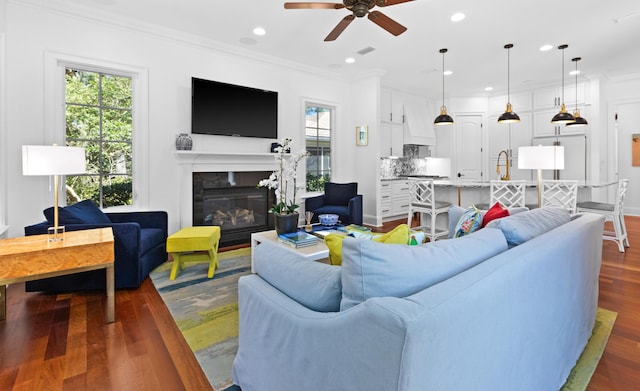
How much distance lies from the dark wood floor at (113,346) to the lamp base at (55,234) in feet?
1.92

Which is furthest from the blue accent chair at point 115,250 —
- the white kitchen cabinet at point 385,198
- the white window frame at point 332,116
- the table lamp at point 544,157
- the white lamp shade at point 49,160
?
the white kitchen cabinet at point 385,198

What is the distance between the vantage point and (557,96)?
6.63 metres

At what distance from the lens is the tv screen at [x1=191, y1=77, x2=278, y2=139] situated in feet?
14.5

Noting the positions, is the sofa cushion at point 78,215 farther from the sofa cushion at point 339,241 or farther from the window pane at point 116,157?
the sofa cushion at point 339,241

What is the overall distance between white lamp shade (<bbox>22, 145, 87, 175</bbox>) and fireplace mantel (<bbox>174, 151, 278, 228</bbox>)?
1823 mm

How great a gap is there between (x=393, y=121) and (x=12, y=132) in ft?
20.0

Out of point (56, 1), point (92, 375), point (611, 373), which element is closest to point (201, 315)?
point (92, 375)

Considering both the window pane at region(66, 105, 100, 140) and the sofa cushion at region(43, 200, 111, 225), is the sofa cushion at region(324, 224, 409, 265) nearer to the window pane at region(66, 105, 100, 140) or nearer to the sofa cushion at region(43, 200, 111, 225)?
the sofa cushion at region(43, 200, 111, 225)

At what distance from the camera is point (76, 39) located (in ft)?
11.9

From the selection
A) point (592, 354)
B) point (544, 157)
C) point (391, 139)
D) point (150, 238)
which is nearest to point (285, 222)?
point (150, 238)

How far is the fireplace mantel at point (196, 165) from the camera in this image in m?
4.34

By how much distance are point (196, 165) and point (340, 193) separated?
2306mm

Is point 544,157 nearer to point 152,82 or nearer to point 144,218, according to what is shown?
point 144,218

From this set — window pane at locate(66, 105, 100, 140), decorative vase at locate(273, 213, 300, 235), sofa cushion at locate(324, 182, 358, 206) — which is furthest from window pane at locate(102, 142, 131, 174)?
sofa cushion at locate(324, 182, 358, 206)
